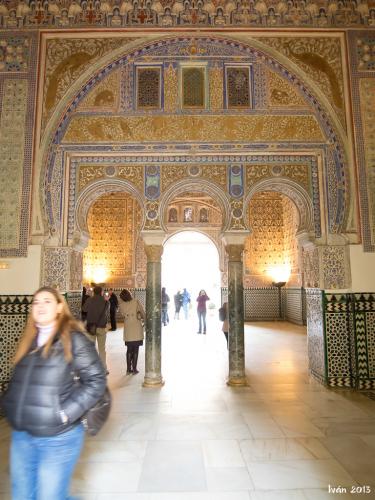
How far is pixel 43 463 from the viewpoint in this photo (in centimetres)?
176

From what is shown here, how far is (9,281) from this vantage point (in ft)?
18.6

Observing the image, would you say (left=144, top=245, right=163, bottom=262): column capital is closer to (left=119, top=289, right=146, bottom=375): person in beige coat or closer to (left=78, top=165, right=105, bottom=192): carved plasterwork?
(left=119, top=289, right=146, bottom=375): person in beige coat

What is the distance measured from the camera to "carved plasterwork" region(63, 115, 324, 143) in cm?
613

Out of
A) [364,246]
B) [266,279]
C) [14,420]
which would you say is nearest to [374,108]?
[364,246]

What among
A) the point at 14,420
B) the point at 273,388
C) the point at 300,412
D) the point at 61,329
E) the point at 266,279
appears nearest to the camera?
the point at 14,420

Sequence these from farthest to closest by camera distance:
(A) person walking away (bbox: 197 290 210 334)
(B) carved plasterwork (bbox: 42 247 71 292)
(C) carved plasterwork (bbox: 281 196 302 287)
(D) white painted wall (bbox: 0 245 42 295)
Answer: (C) carved plasterwork (bbox: 281 196 302 287) < (A) person walking away (bbox: 197 290 210 334) < (B) carved plasterwork (bbox: 42 247 71 292) < (D) white painted wall (bbox: 0 245 42 295)

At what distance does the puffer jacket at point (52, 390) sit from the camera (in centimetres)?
175

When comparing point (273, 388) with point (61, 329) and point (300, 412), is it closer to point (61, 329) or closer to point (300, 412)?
point (300, 412)

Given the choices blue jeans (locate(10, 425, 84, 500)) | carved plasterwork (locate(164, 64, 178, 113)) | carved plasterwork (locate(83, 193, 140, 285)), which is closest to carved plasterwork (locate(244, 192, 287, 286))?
carved plasterwork (locate(83, 193, 140, 285))

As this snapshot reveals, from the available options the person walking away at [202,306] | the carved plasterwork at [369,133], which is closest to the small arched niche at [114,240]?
the person walking away at [202,306]

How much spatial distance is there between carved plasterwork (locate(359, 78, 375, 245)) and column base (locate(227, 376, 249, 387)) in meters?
2.80

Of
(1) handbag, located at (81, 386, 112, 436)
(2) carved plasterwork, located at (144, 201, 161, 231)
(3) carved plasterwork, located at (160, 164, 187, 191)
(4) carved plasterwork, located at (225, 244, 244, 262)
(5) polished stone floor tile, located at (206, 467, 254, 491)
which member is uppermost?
(3) carved plasterwork, located at (160, 164, 187, 191)

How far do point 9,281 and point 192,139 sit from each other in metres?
3.49

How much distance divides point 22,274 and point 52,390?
434 cm
